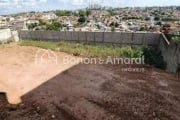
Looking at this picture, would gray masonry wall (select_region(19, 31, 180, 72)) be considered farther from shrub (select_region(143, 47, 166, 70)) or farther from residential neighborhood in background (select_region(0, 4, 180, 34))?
residential neighborhood in background (select_region(0, 4, 180, 34))

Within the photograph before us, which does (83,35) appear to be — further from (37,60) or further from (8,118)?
(8,118)

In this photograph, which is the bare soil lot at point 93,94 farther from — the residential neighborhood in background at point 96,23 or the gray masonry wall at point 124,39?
the residential neighborhood in background at point 96,23

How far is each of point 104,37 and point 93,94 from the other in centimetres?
653

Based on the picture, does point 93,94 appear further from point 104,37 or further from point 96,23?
point 96,23

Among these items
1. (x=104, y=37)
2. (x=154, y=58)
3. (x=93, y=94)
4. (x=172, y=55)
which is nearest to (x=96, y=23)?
(x=104, y=37)

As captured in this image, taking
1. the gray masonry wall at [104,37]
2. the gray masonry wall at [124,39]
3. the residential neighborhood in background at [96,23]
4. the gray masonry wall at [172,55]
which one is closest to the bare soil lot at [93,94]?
the gray masonry wall at [172,55]

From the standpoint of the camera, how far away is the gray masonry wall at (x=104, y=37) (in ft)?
34.0

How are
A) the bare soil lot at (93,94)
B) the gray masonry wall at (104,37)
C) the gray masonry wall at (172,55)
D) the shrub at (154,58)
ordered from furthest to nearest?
the gray masonry wall at (104,37), the shrub at (154,58), the gray masonry wall at (172,55), the bare soil lot at (93,94)

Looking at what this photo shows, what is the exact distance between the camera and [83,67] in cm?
766

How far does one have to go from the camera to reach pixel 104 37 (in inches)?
457

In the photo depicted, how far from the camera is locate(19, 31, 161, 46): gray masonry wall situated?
34.0ft

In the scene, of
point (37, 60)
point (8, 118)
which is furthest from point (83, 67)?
point (8, 118)

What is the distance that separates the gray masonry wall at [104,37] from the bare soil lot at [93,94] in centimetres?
308

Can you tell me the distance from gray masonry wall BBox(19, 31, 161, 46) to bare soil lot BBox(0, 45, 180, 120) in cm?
308
